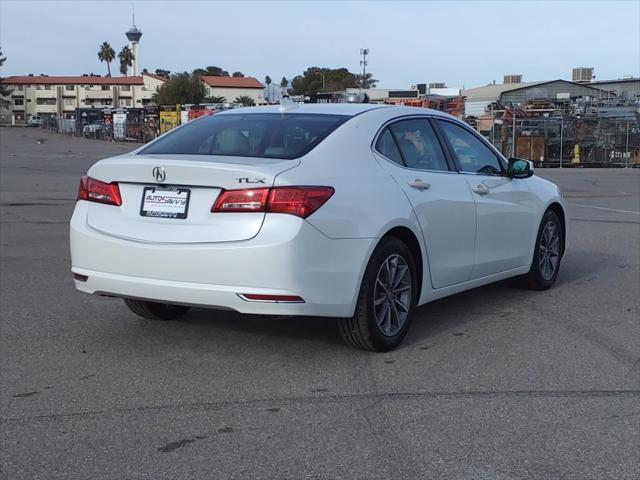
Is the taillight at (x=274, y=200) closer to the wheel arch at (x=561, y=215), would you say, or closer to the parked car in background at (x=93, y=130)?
the wheel arch at (x=561, y=215)

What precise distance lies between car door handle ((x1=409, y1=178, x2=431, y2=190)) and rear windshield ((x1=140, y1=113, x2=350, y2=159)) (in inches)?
25.7

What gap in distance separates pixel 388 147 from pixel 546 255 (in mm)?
2728

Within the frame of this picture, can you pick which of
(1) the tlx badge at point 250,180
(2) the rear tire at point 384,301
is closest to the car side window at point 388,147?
(2) the rear tire at point 384,301

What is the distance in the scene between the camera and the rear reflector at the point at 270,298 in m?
4.73

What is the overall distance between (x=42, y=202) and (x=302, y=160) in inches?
448

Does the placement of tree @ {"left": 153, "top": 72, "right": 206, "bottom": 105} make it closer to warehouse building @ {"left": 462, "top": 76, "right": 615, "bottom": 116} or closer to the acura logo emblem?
warehouse building @ {"left": 462, "top": 76, "right": 615, "bottom": 116}

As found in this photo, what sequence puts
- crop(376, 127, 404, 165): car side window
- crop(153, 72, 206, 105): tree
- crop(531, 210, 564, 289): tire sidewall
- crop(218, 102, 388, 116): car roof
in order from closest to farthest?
crop(376, 127, 404, 165): car side window
crop(218, 102, 388, 116): car roof
crop(531, 210, 564, 289): tire sidewall
crop(153, 72, 206, 105): tree

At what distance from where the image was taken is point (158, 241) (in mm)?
4926

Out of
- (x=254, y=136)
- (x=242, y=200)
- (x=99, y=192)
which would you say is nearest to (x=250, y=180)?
(x=242, y=200)

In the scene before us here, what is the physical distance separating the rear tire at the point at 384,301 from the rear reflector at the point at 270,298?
0.54 meters

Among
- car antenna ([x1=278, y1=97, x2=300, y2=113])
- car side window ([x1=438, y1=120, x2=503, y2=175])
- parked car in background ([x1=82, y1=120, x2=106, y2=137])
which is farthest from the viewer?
parked car in background ([x1=82, y1=120, x2=106, y2=137])

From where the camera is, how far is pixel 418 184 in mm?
5625

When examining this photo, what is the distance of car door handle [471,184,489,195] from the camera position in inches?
250

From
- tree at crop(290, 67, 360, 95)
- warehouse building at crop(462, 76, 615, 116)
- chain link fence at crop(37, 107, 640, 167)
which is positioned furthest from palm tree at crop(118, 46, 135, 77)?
chain link fence at crop(37, 107, 640, 167)
